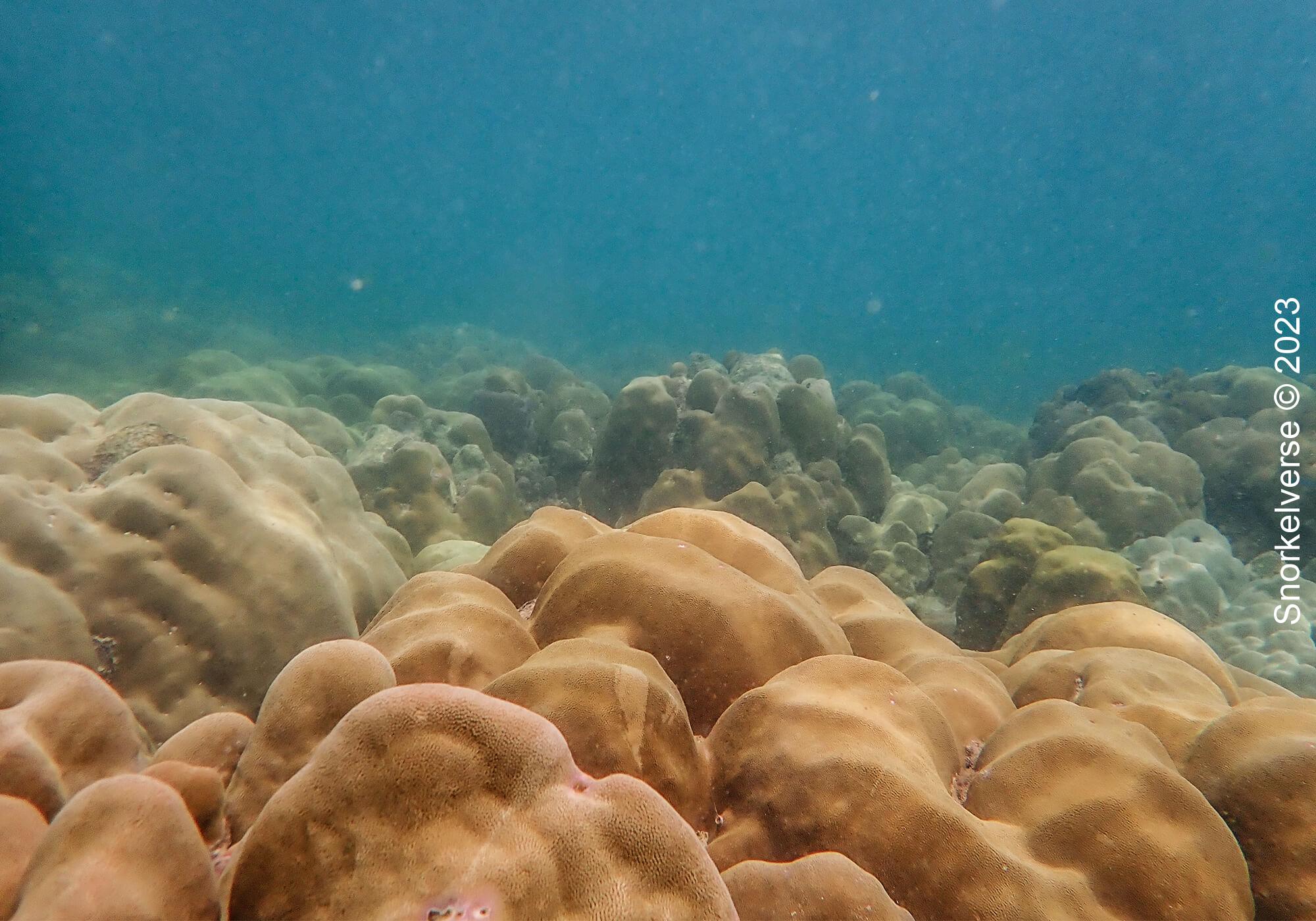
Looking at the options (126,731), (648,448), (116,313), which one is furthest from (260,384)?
(116,313)

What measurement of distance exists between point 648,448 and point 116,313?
20.1m

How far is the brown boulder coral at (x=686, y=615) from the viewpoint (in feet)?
8.45

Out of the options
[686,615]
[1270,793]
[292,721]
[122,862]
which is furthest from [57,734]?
[1270,793]

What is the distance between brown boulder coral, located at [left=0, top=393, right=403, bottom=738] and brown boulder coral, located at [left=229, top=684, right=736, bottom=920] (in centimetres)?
222

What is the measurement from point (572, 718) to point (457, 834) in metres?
0.66

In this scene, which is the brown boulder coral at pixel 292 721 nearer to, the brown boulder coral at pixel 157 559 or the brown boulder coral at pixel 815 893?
the brown boulder coral at pixel 815 893

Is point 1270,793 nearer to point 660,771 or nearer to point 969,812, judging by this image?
point 969,812

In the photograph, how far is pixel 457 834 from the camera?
1.38 meters

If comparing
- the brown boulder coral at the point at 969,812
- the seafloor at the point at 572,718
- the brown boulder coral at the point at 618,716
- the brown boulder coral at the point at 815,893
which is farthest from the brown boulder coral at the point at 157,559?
the brown boulder coral at the point at 815,893

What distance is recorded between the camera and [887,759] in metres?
2.09

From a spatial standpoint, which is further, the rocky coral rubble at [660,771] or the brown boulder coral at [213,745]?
the brown boulder coral at [213,745]

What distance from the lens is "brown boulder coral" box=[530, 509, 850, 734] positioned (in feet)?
8.45

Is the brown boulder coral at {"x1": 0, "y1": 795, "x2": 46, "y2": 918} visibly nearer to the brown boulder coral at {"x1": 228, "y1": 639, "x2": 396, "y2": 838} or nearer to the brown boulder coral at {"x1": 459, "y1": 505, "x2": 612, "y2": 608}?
the brown boulder coral at {"x1": 228, "y1": 639, "x2": 396, "y2": 838}

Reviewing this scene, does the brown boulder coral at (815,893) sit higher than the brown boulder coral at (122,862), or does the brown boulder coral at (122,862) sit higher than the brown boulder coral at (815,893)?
the brown boulder coral at (815,893)
